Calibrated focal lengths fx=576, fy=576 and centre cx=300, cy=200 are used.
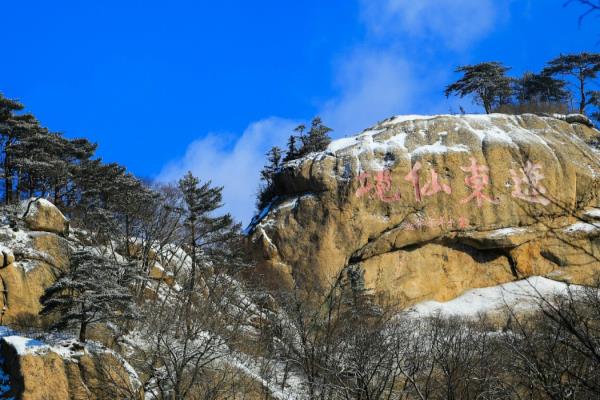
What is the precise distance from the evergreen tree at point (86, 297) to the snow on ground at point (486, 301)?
12105mm

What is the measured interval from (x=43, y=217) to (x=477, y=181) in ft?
59.3

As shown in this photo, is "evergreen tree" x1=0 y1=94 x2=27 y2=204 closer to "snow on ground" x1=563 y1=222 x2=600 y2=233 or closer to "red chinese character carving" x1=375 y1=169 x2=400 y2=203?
"red chinese character carving" x1=375 y1=169 x2=400 y2=203

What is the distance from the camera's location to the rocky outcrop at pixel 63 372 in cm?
1261

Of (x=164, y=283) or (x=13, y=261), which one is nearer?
(x=13, y=261)

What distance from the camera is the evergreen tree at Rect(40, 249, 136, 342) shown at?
47.8ft

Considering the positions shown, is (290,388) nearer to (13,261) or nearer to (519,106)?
(13,261)

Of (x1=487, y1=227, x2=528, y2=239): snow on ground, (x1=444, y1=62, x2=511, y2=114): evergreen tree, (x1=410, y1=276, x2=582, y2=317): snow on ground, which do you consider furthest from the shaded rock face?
(x1=444, y1=62, x2=511, y2=114): evergreen tree

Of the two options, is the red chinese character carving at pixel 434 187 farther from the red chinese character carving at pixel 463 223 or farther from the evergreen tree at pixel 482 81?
the evergreen tree at pixel 482 81

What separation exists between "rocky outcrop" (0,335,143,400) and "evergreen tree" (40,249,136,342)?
0.87 meters

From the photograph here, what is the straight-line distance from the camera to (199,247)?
24.8 m

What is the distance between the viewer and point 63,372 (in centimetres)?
1312

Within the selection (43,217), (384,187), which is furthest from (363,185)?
(43,217)

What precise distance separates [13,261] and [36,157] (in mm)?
7155

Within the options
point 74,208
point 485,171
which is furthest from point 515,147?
point 74,208
